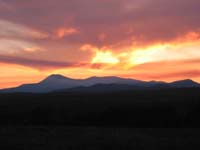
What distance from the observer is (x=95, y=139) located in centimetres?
3428

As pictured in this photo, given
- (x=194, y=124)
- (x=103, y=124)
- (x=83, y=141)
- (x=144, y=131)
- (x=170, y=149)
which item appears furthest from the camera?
(x=103, y=124)

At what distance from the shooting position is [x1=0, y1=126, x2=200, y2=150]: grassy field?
30125 millimetres

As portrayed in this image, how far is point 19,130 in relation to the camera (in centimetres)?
4103

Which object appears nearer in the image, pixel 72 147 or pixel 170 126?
pixel 72 147

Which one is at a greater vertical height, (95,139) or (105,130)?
(105,130)

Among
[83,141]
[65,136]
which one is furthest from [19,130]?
[83,141]

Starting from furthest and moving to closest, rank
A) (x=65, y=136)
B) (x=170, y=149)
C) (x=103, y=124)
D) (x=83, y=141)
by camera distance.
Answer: (x=103, y=124), (x=65, y=136), (x=83, y=141), (x=170, y=149)

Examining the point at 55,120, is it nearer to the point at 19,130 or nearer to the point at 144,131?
the point at 19,130

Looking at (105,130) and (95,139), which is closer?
(95,139)

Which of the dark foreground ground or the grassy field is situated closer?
the grassy field

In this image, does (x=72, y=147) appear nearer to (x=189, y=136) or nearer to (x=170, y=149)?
(x=170, y=149)

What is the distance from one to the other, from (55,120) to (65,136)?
1701 centimetres

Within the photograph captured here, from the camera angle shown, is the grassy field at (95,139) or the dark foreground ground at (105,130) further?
the dark foreground ground at (105,130)

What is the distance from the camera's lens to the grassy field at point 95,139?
3012cm
